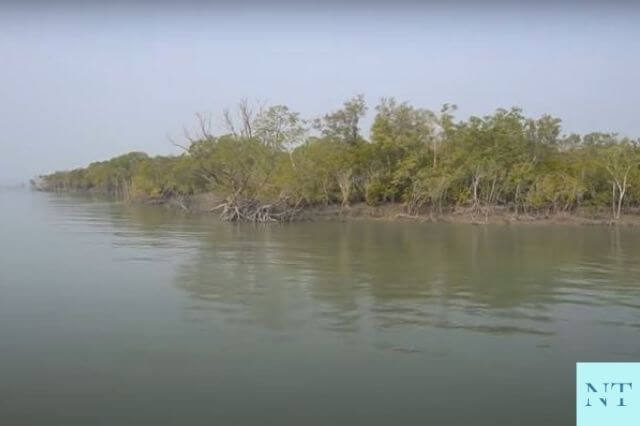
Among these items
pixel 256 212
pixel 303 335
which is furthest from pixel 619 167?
pixel 303 335

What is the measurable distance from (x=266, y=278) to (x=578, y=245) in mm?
11249

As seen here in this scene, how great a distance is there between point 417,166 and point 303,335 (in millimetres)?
23884

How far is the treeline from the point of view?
26.8 metres

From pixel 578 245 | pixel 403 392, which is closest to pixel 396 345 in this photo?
pixel 403 392

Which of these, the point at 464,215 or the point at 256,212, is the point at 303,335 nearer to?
the point at 256,212

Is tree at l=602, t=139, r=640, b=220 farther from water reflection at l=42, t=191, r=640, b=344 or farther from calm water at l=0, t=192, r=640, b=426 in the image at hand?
calm water at l=0, t=192, r=640, b=426

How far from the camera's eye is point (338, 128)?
3139 centimetres

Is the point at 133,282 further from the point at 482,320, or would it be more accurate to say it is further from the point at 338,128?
the point at 338,128

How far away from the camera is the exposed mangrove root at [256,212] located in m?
25.4

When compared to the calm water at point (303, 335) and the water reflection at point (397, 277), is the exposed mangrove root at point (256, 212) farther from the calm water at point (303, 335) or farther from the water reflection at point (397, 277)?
the calm water at point (303, 335)

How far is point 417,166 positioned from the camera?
97.6 ft

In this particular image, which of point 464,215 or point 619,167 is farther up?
point 619,167

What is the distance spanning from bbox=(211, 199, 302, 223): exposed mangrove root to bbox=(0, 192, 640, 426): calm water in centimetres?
1120

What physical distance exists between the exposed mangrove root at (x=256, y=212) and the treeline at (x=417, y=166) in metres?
0.05
